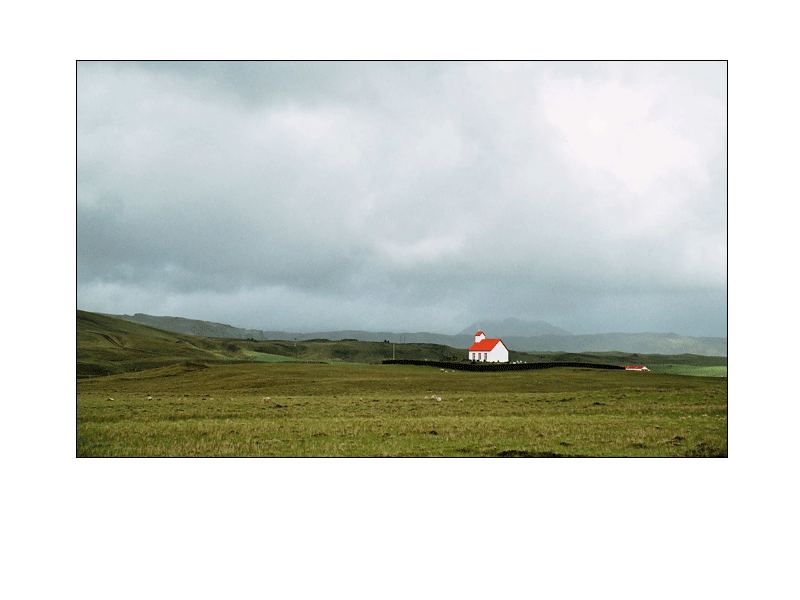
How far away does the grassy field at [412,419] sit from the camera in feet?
74.4

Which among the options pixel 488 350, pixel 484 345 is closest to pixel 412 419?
pixel 488 350

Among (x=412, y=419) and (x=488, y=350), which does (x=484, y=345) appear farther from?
(x=412, y=419)

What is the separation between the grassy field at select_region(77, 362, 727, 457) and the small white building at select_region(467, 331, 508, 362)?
20602 mm

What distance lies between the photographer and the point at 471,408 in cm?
3466

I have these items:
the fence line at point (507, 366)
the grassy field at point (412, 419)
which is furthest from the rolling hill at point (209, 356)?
the grassy field at point (412, 419)

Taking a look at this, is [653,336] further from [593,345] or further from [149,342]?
[149,342]

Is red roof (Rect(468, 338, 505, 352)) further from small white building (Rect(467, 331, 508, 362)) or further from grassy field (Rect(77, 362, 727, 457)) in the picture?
grassy field (Rect(77, 362, 727, 457))

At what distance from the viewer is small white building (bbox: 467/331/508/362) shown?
75312mm

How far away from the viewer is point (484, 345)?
3000 inches

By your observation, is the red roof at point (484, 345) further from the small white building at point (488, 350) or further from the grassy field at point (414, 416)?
the grassy field at point (414, 416)

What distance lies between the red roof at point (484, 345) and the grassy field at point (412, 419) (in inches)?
835

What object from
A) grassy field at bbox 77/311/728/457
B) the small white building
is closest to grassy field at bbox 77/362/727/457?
grassy field at bbox 77/311/728/457

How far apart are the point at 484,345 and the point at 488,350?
2.98 ft
